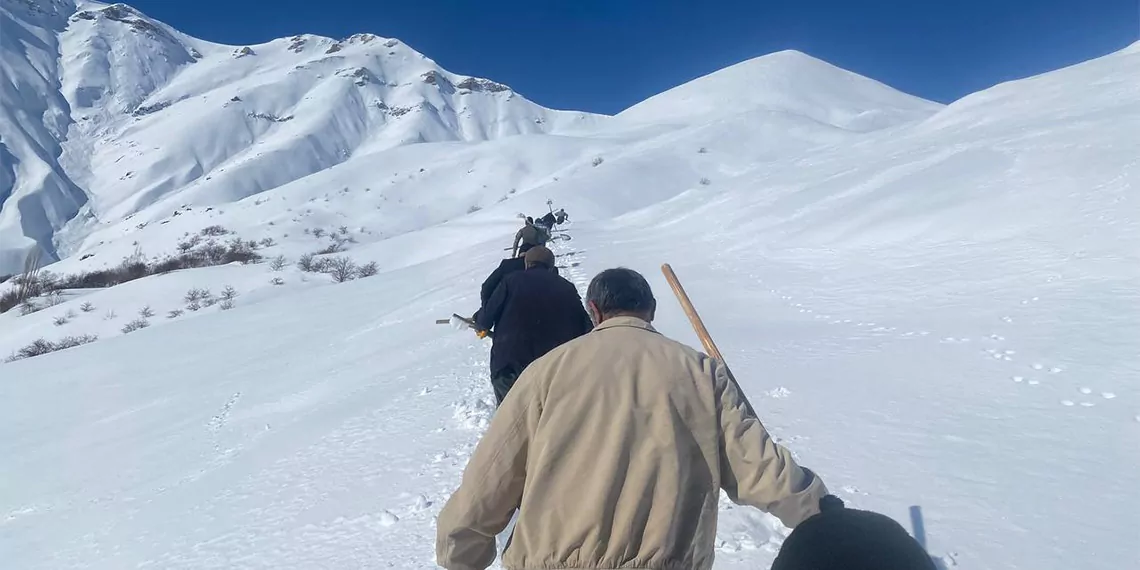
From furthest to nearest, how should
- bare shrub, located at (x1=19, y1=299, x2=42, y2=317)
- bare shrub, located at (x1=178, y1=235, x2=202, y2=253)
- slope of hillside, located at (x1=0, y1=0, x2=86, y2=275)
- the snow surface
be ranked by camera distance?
slope of hillside, located at (x1=0, y1=0, x2=86, y2=275) → bare shrub, located at (x1=178, y1=235, x2=202, y2=253) → bare shrub, located at (x1=19, y1=299, x2=42, y2=317) → the snow surface

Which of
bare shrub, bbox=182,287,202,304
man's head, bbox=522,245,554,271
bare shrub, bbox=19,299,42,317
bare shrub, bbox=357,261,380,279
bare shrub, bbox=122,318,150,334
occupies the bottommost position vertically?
bare shrub, bbox=122,318,150,334

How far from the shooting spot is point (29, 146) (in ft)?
299

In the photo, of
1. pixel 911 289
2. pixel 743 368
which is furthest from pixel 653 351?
pixel 911 289

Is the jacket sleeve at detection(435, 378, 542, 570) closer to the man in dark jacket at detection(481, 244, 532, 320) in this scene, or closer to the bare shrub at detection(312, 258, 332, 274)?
the man in dark jacket at detection(481, 244, 532, 320)

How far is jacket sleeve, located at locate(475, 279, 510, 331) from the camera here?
3.97m

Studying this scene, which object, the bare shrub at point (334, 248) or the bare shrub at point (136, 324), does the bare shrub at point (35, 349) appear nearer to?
the bare shrub at point (136, 324)

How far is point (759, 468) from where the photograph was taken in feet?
5.39

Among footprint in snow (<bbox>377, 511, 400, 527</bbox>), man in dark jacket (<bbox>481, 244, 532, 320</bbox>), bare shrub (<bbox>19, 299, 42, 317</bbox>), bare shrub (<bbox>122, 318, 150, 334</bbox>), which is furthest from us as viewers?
bare shrub (<bbox>19, 299, 42, 317</bbox>)

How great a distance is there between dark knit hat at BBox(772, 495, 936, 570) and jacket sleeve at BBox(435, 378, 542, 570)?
0.67 metres

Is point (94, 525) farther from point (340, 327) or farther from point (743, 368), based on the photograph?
point (340, 327)

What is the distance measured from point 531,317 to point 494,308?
0.29m

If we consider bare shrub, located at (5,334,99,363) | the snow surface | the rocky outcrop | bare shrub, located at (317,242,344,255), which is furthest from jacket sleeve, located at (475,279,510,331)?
the rocky outcrop

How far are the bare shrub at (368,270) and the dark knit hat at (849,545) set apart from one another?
2829 centimetres

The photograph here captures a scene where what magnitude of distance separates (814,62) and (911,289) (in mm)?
104665
